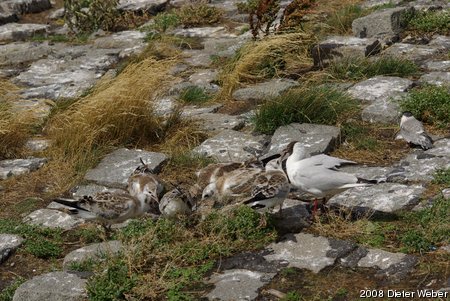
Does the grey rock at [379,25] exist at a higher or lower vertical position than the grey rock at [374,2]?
higher

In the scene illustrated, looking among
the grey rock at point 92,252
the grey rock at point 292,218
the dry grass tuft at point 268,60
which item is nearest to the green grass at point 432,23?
the dry grass tuft at point 268,60

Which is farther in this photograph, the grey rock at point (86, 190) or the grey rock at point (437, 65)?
the grey rock at point (437, 65)

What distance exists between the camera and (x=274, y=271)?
546 centimetres

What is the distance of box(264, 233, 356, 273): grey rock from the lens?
5.48m

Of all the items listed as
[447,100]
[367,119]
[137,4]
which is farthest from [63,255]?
[137,4]

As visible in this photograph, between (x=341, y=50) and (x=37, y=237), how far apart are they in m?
4.77

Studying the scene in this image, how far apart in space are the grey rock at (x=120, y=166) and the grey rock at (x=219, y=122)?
0.87m

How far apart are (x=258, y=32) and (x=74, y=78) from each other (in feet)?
7.89

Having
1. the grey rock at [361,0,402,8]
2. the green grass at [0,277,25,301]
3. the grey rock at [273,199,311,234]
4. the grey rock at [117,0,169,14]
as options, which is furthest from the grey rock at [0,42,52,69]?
the grey rock at [273,199,311,234]

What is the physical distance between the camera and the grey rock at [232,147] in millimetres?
7672

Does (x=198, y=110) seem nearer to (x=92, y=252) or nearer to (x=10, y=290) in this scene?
(x=92, y=252)

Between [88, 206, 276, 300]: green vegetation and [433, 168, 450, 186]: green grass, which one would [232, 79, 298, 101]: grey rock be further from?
[88, 206, 276, 300]: green vegetation

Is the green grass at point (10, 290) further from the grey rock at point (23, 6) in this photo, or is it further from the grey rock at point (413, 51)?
the grey rock at point (23, 6)

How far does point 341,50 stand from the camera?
988 centimetres
